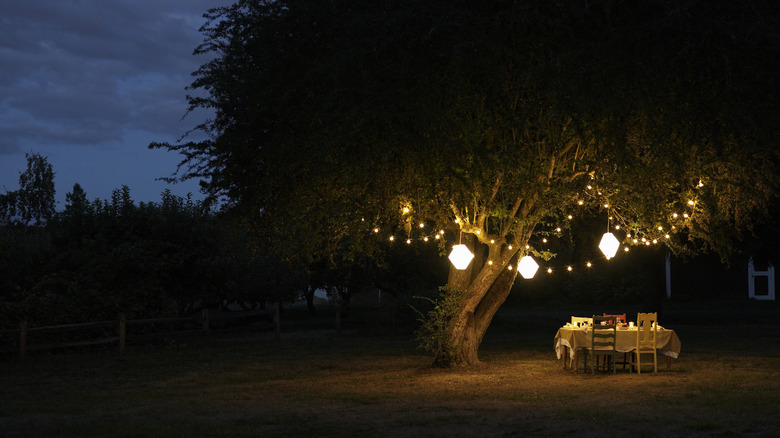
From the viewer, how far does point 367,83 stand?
43.9 feet

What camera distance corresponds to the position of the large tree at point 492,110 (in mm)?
13359

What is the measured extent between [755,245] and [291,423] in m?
19.6

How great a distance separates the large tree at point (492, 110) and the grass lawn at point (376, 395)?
121 inches

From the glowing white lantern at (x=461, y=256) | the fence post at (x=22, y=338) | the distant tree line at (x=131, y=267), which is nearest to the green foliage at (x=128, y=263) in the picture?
the distant tree line at (x=131, y=267)

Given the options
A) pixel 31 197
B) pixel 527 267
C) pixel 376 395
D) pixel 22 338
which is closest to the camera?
pixel 376 395

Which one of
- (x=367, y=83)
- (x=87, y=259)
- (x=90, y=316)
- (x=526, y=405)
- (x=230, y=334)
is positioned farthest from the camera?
(x=230, y=334)

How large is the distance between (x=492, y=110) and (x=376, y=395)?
17.7ft

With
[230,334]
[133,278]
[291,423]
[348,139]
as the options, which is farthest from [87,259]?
[291,423]

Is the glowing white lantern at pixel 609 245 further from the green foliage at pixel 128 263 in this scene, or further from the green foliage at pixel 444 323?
the green foliage at pixel 128 263

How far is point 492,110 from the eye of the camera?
1494cm

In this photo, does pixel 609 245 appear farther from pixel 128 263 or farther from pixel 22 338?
pixel 128 263

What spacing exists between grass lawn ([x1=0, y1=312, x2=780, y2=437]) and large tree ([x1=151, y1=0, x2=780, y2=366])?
307 centimetres

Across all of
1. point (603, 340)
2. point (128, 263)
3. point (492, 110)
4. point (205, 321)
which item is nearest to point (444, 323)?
point (603, 340)

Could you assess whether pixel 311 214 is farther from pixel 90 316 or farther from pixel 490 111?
pixel 90 316
